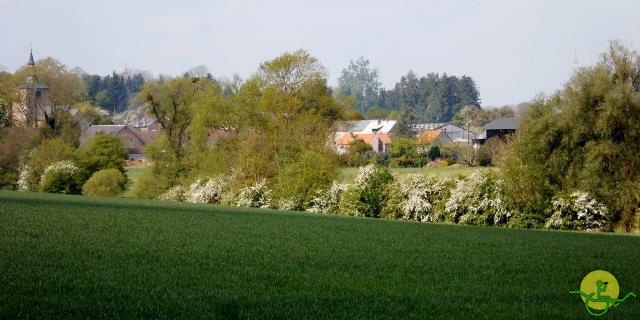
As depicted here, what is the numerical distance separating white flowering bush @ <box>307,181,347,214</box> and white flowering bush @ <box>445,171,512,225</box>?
9.07 m

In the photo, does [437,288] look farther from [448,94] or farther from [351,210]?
[448,94]

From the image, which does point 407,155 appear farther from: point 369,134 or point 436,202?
point 436,202

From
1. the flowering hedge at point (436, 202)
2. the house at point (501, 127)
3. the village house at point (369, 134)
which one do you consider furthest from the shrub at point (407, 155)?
the flowering hedge at point (436, 202)

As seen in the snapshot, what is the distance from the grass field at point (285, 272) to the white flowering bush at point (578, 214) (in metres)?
8.48

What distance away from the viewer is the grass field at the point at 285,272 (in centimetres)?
1144

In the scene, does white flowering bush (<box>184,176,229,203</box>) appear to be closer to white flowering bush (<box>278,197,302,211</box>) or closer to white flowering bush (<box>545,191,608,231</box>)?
white flowering bush (<box>278,197,302,211</box>)

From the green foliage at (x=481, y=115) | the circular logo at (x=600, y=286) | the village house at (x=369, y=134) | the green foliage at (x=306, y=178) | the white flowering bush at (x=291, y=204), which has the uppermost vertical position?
the green foliage at (x=481, y=115)

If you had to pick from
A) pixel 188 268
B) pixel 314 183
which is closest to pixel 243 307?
pixel 188 268

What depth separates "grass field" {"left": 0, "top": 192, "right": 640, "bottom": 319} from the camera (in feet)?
37.5

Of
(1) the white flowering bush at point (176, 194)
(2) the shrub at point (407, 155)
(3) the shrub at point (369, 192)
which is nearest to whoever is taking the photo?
(3) the shrub at point (369, 192)

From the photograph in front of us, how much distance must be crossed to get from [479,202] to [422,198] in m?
3.80

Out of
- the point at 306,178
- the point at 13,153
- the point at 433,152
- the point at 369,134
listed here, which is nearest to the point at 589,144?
the point at 306,178

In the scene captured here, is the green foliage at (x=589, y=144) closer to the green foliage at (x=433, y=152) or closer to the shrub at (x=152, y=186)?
the shrub at (x=152, y=186)

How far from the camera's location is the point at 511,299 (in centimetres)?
1299
